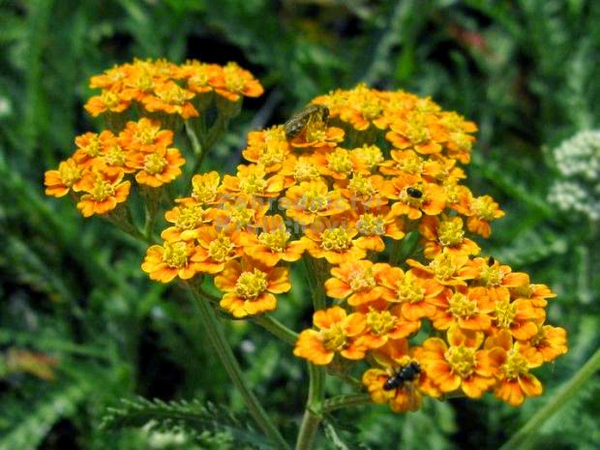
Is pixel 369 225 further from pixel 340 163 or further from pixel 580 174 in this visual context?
pixel 580 174

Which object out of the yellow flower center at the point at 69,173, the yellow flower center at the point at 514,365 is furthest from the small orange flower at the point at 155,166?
the yellow flower center at the point at 514,365

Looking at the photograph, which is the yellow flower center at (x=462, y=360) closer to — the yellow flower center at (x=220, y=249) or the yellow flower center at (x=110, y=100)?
the yellow flower center at (x=220, y=249)

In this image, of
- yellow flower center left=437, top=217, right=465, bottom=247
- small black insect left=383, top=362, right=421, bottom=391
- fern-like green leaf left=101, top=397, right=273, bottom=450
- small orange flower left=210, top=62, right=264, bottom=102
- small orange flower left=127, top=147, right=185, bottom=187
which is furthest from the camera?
small orange flower left=210, top=62, right=264, bottom=102

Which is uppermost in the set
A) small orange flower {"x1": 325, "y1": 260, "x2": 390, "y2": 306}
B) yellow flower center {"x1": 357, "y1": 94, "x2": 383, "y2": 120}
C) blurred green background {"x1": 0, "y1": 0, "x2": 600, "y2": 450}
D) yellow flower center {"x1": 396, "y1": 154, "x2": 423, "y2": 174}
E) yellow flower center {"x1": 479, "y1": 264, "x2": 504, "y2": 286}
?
yellow flower center {"x1": 357, "y1": 94, "x2": 383, "y2": 120}

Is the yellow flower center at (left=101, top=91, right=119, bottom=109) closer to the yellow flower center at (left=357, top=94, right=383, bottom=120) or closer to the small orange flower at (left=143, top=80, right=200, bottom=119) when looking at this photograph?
the small orange flower at (left=143, top=80, right=200, bottom=119)

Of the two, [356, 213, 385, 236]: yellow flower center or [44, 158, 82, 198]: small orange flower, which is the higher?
[356, 213, 385, 236]: yellow flower center

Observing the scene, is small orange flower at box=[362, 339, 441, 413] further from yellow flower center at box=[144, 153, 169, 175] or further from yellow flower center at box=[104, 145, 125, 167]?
yellow flower center at box=[104, 145, 125, 167]

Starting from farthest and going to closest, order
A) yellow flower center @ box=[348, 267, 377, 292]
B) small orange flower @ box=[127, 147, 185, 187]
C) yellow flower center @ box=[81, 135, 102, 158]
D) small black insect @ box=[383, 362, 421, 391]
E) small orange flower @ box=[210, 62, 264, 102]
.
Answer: small orange flower @ box=[210, 62, 264, 102], yellow flower center @ box=[81, 135, 102, 158], small orange flower @ box=[127, 147, 185, 187], yellow flower center @ box=[348, 267, 377, 292], small black insect @ box=[383, 362, 421, 391]

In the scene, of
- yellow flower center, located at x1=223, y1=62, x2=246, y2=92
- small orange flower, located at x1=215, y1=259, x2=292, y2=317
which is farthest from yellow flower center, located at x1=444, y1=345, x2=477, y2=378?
yellow flower center, located at x1=223, y1=62, x2=246, y2=92

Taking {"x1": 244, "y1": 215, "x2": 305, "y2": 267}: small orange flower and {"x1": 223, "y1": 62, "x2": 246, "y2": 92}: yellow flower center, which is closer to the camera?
{"x1": 244, "y1": 215, "x2": 305, "y2": 267}: small orange flower

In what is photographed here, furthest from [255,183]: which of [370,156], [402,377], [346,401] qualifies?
[402,377]
